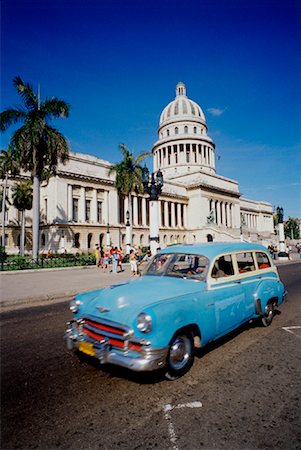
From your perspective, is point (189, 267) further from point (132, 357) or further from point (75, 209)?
point (75, 209)

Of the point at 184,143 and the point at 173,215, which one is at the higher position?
the point at 184,143

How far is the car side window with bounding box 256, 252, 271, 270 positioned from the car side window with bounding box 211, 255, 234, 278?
1.18 meters

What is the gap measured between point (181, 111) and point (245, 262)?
8333 cm

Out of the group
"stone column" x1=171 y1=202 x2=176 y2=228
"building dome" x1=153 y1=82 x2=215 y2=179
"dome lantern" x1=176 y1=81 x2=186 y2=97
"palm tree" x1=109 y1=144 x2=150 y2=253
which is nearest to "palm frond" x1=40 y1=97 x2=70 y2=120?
"palm tree" x1=109 y1=144 x2=150 y2=253

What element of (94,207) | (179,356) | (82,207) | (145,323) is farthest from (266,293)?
(94,207)

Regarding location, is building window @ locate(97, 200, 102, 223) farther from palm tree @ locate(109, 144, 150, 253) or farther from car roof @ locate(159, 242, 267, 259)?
car roof @ locate(159, 242, 267, 259)

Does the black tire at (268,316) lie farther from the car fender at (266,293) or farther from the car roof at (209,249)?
the car roof at (209,249)

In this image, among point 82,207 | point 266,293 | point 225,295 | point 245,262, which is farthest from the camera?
point 82,207

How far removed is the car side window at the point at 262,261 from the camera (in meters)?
5.63

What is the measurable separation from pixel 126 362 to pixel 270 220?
333ft

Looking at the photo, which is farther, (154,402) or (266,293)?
(266,293)

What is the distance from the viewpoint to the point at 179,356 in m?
3.60

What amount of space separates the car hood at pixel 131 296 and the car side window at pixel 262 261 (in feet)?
7.01

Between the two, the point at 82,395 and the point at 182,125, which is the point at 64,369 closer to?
the point at 82,395
